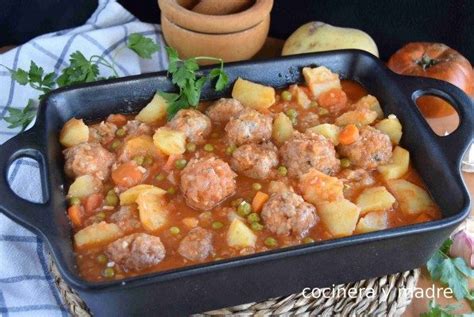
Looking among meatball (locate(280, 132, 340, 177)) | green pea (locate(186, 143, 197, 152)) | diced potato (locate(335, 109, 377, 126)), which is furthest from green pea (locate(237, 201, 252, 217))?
diced potato (locate(335, 109, 377, 126))

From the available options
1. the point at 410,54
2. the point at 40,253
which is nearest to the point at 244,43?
the point at 410,54

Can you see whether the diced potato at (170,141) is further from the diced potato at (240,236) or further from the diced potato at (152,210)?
the diced potato at (240,236)

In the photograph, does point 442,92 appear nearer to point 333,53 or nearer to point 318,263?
point 333,53

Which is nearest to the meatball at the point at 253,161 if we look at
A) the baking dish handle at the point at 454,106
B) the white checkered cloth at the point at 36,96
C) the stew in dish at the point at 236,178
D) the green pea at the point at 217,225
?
the stew in dish at the point at 236,178

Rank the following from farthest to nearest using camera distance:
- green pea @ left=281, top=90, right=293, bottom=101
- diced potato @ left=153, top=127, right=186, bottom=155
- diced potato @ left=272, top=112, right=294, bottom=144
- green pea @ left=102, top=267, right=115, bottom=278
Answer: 1. green pea @ left=281, top=90, right=293, bottom=101
2. diced potato @ left=272, top=112, right=294, bottom=144
3. diced potato @ left=153, top=127, right=186, bottom=155
4. green pea @ left=102, top=267, right=115, bottom=278

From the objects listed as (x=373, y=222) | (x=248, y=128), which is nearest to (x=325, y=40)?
(x=248, y=128)

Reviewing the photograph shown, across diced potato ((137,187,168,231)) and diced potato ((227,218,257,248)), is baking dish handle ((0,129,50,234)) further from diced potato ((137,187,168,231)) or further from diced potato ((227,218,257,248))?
diced potato ((227,218,257,248))

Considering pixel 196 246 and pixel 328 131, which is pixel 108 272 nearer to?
pixel 196 246

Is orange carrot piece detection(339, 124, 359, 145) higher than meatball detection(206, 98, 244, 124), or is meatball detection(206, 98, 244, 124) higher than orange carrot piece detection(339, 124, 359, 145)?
orange carrot piece detection(339, 124, 359, 145)
